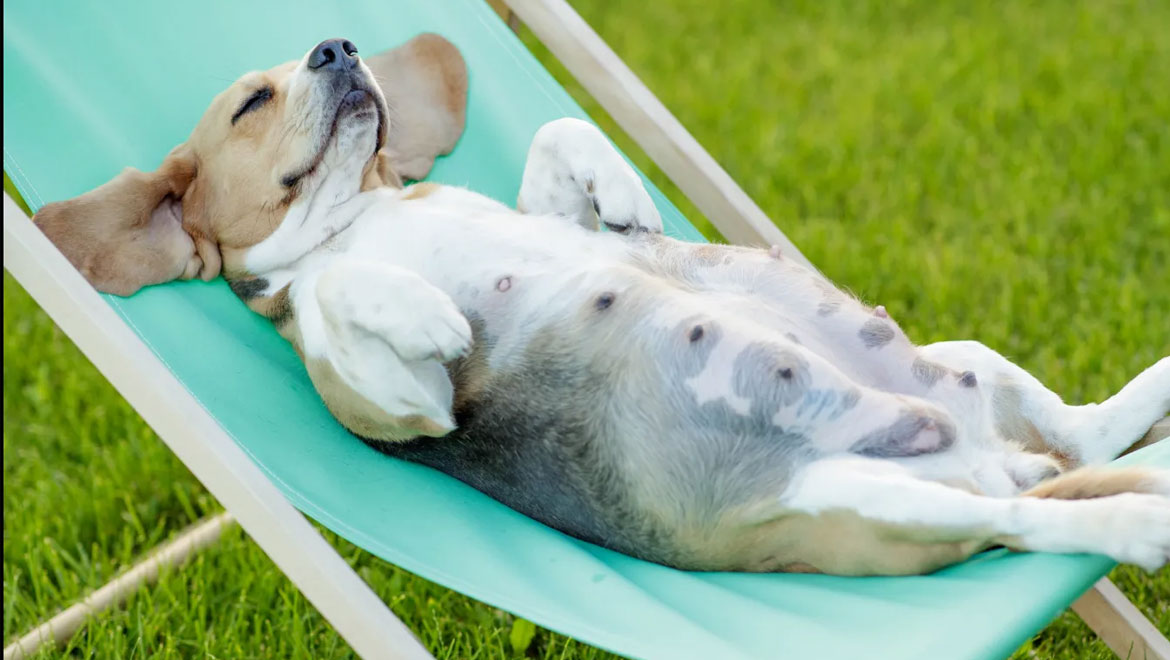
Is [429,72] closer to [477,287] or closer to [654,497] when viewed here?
[477,287]

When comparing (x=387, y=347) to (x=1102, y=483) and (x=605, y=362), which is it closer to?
(x=605, y=362)

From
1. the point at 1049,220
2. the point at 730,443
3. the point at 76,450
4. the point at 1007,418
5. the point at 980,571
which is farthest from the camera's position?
the point at 1049,220

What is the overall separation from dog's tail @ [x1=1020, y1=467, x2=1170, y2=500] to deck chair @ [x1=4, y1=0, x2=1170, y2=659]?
9 cm

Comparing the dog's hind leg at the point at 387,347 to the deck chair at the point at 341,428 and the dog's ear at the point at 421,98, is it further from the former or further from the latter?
the dog's ear at the point at 421,98

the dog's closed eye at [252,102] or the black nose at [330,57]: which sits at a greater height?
the dog's closed eye at [252,102]

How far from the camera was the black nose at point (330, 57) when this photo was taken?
2465 millimetres

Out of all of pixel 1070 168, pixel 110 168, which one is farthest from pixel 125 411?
pixel 1070 168

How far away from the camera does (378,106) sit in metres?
2.54

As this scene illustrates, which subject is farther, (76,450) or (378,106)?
(76,450)

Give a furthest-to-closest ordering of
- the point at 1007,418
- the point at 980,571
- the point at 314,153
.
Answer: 1. the point at 314,153
2. the point at 1007,418
3. the point at 980,571

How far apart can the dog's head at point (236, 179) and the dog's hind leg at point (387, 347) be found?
1.30ft

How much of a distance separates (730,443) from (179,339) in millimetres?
1041

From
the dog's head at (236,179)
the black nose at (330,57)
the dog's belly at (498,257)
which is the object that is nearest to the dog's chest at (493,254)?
the dog's belly at (498,257)

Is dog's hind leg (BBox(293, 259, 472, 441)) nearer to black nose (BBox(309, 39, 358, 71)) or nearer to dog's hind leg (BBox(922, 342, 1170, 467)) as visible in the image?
black nose (BBox(309, 39, 358, 71))
